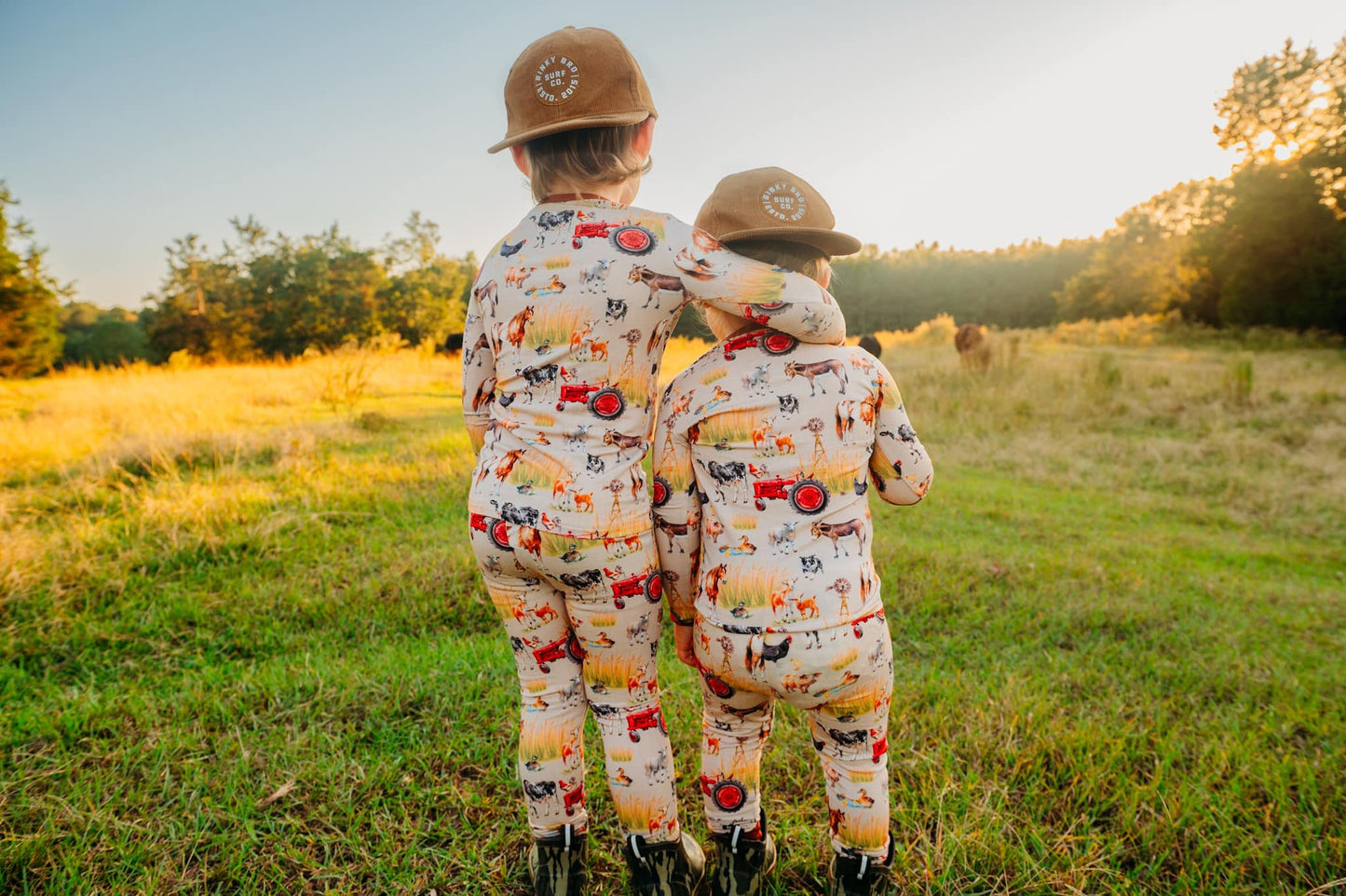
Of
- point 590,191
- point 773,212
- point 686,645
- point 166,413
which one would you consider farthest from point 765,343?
point 166,413

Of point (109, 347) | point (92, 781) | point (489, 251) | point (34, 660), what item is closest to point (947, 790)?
point (489, 251)

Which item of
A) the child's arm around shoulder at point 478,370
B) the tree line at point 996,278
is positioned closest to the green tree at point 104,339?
the tree line at point 996,278

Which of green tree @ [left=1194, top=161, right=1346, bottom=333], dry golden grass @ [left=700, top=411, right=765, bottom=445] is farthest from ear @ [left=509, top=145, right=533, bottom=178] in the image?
green tree @ [left=1194, top=161, right=1346, bottom=333]

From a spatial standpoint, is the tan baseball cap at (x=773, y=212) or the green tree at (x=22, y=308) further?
the green tree at (x=22, y=308)

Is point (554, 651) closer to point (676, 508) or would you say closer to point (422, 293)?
point (676, 508)

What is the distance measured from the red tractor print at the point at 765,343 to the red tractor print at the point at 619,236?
268 millimetres

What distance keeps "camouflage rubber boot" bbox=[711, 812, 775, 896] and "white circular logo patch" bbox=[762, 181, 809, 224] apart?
1.40 m

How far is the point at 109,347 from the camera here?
3972 cm

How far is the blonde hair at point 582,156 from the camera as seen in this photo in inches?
54.7

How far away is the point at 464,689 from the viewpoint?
2502 millimetres

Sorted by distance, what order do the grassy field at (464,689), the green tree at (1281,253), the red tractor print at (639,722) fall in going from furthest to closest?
the green tree at (1281,253) → the grassy field at (464,689) → the red tractor print at (639,722)

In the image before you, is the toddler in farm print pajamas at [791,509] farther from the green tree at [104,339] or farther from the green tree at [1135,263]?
the green tree at [104,339]

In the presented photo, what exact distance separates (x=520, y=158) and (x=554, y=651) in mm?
1100

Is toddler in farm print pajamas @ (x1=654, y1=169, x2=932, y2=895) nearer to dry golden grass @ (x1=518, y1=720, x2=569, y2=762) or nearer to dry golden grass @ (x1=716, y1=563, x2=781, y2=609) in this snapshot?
dry golden grass @ (x1=716, y1=563, x2=781, y2=609)
